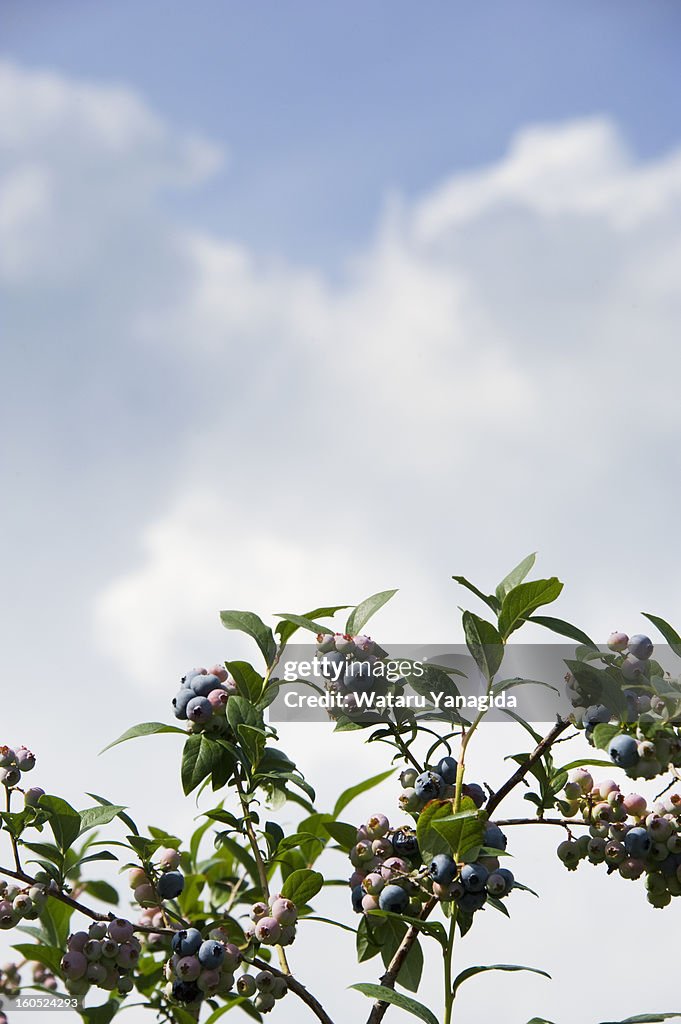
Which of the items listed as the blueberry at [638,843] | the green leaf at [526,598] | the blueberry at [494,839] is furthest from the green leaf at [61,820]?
the blueberry at [638,843]

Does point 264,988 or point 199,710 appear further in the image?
point 199,710

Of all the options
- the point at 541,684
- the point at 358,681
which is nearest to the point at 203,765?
the point at 358,681

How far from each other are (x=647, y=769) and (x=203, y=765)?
0.67 m

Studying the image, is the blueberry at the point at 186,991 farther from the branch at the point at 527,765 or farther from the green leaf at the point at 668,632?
the green leaf at the point at 668,632

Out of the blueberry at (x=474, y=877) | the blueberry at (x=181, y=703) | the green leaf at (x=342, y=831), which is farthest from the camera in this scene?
the green leaf at (x=342, y=831)

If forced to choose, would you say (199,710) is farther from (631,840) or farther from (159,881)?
(631,840)

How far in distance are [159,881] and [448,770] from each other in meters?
0.53

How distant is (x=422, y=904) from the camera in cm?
149

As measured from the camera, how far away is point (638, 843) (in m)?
1.47

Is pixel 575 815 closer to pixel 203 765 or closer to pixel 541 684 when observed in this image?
pixel 541 684

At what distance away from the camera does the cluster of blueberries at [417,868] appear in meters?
1.34

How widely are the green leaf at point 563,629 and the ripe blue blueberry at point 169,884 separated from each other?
733 millimetres

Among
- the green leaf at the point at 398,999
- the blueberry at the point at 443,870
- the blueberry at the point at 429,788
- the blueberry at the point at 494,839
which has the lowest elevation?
the green leaf at the point at 398,999

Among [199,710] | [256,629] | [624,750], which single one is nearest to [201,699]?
[199,710]
